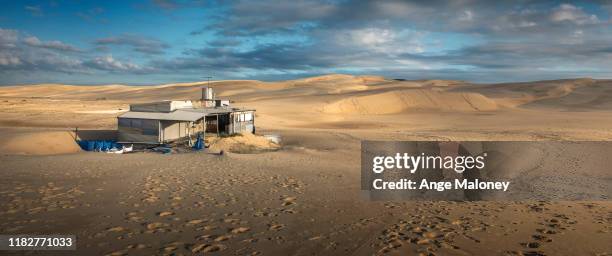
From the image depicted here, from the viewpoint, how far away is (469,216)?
970 centimetres

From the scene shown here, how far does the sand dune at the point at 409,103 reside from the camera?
53.2 meters

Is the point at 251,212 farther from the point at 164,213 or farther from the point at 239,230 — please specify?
the point at 164,213

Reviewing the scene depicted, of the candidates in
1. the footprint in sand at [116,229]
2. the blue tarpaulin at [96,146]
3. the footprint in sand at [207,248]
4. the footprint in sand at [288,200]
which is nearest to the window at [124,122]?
the blue tarpaulin at [96,146]

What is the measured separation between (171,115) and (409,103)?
135ft

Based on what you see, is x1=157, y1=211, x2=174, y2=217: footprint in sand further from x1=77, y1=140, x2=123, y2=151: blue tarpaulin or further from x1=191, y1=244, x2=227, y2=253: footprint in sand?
x1=77, y1=140, x2=123, y2=151: blue tarpaulin

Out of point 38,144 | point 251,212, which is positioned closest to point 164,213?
point 251,212

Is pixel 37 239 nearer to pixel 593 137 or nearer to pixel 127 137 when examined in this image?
pixel 127 137

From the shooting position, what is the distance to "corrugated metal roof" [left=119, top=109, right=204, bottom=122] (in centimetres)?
2141

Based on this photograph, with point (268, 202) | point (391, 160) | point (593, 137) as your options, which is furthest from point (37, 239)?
point (593, 137)

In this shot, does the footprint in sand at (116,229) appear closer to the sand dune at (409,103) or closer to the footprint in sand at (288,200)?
the footprint in sand at (288,200)

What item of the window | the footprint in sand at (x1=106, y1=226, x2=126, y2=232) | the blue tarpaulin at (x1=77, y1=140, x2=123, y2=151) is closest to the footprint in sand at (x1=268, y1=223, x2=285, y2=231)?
the footprint in sand at (x1=106, y1=226, x2=126, y2=232)

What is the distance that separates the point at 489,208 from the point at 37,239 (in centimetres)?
985

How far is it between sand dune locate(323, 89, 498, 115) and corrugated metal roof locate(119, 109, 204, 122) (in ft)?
95.7

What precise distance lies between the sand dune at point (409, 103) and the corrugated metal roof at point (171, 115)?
2916 centimetres
